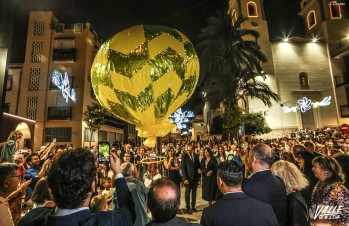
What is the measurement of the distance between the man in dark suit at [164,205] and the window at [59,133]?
25.4 meters

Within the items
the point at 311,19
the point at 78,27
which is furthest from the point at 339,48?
the point at 78,27

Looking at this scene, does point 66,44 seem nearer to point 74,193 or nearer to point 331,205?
point 74,193

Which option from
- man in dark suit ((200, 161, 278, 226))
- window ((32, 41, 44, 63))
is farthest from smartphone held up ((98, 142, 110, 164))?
window ((32, 41, 44, 63))

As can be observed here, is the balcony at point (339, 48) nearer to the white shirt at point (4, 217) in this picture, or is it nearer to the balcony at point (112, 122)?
the balcony at point (112, 122)

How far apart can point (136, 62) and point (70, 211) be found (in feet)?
8.39

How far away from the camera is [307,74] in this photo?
30875mm

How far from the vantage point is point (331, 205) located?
8.27 feet

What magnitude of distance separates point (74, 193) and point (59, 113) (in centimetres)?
2603

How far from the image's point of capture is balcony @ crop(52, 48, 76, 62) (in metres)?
25.4

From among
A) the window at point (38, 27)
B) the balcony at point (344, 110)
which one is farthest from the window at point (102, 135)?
the balcony at point (344, 110)

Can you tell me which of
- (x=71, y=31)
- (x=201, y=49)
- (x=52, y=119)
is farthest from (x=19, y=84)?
(x=201, y=49)

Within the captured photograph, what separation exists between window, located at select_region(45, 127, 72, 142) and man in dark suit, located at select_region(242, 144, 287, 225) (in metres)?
25.0

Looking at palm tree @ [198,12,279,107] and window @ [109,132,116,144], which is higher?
palm tree @ [198,12,279,107]

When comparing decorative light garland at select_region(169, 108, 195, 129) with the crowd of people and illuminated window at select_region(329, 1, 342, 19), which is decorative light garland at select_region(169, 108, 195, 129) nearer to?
illuminated window at select_region(329, 1, 342, 19)
